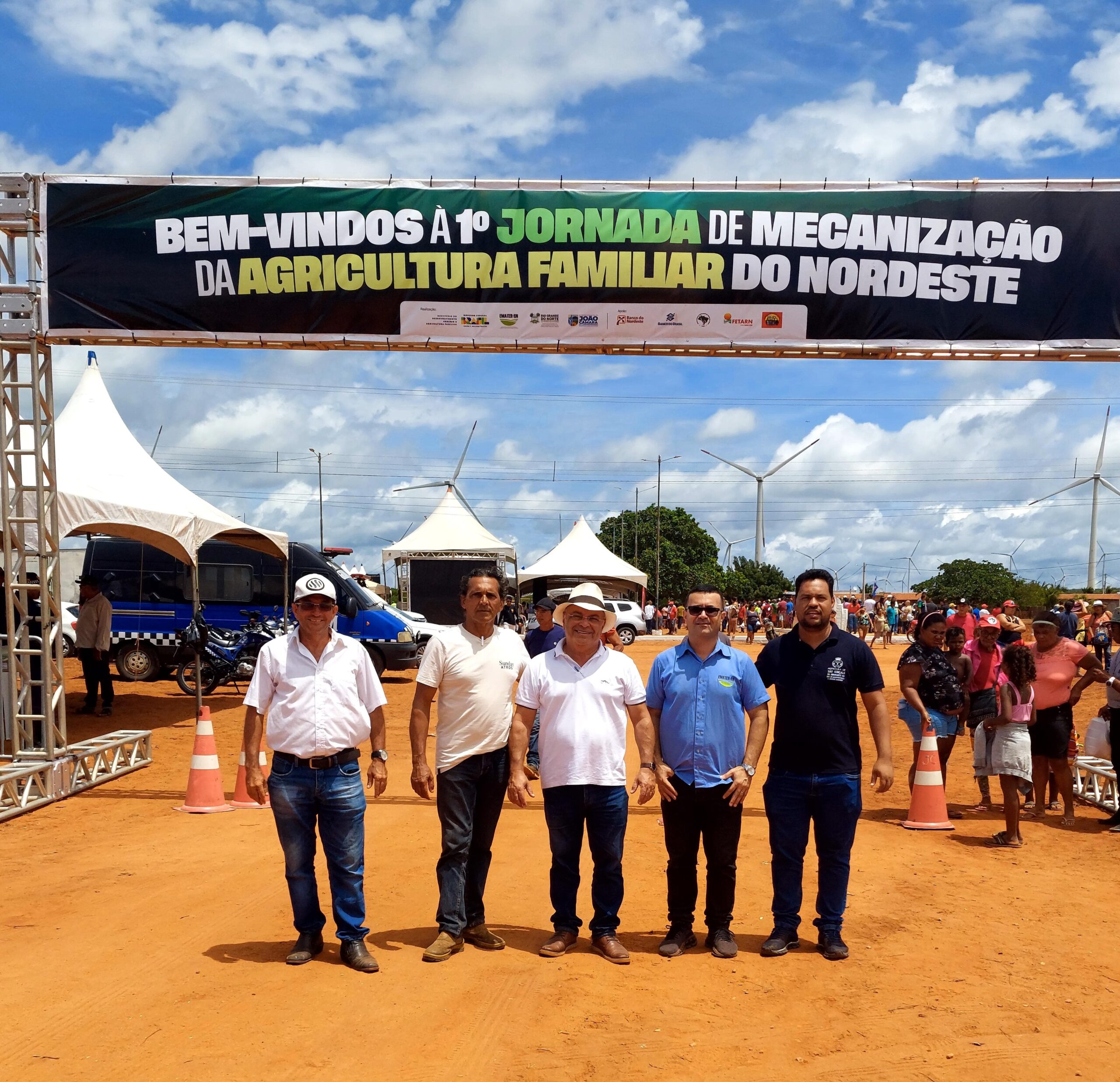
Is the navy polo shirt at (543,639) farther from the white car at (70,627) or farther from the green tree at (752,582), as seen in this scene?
the green tree at (752,582)

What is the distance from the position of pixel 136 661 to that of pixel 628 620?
76.1ft

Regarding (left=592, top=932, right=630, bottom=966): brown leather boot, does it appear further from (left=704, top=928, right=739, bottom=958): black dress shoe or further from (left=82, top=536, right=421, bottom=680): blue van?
(left=82, top=536, right=421, bottom=680): blue van

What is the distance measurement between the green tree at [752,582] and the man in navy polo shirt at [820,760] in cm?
5396

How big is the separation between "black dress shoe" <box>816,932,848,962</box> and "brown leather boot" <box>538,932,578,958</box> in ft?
4.19

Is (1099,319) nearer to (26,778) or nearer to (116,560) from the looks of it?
(26,778)

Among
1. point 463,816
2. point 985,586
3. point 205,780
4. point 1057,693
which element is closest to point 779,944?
point 463,816

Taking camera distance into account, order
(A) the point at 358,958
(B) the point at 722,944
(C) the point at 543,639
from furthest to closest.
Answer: (C) the point at 543,639
(B) the point at 722,944
(A) the point at 358,958

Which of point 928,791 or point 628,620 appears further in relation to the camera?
point 628,620

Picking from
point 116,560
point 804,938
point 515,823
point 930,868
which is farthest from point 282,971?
point 116,560

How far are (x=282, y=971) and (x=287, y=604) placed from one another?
625 inches

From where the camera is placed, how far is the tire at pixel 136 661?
2109 centimetres

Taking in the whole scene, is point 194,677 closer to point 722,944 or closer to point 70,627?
point 70,627

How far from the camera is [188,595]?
21422mm

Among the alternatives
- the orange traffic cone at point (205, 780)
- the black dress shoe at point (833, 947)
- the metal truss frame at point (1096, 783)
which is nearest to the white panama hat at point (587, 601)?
the black dress shoe at point (833, 947)
